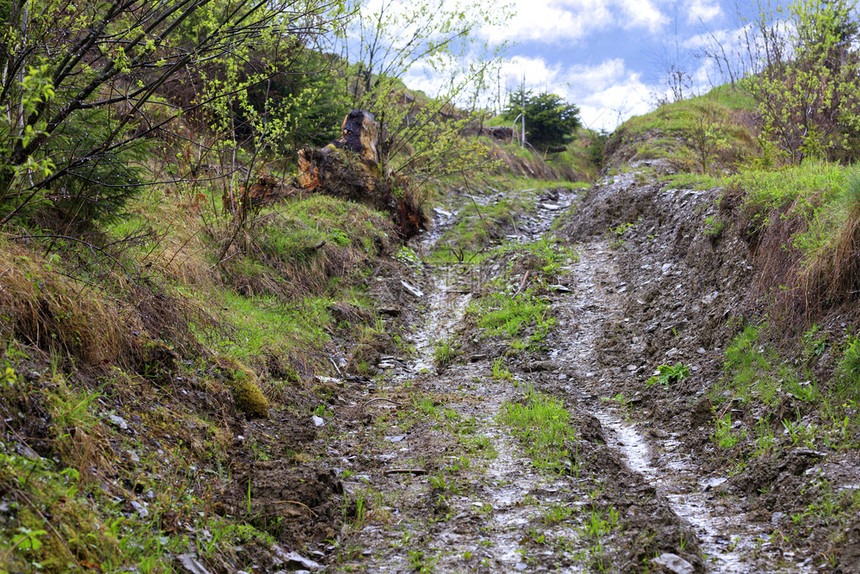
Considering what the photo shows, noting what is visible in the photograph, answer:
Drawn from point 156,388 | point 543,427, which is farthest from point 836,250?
point 156,388

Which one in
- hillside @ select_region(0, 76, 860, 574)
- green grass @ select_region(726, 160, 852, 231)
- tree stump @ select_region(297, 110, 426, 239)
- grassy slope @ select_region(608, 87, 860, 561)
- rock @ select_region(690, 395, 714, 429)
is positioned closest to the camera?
hillside @ select_region(0, 76, 860, 574)

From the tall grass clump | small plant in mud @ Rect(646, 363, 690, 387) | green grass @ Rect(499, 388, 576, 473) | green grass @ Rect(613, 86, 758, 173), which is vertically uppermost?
green grass @ Rect(613, 86, 758, 173)

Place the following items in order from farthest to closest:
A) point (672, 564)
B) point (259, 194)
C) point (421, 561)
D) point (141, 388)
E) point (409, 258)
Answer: point (409, 258), point (259, 194), point (141, 388), point (421, 561), point (672, 564)

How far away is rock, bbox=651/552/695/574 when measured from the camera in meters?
2.81

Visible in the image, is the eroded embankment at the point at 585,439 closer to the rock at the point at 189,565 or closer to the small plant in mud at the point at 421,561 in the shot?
the small plant in mud at the point at 421,561

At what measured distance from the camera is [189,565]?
2648mm

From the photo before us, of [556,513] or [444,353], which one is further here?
[444,353]

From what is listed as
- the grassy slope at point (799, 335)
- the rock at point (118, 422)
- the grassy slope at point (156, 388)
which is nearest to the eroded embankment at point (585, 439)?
the grassy slope at point (799, 335)

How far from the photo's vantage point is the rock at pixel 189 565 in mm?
2627

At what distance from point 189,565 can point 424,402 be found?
3279 millimetres

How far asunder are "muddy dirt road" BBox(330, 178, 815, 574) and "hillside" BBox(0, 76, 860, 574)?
2 cm

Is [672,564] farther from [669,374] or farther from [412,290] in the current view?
[412,290]

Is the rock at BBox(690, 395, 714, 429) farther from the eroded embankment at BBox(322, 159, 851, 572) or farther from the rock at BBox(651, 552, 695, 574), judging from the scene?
the rock at BBox(651, 552, 695, 574)

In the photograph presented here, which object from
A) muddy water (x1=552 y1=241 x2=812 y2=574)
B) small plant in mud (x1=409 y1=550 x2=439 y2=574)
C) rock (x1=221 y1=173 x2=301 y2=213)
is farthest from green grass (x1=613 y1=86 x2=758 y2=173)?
small plant in mud (x1=409 y1=550 x2=439 y2=574)
